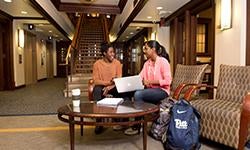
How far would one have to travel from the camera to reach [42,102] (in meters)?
5.64

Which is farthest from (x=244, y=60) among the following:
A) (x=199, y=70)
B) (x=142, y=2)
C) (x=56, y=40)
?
(x=56, y=40)

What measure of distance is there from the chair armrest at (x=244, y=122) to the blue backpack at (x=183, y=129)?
1.42ft

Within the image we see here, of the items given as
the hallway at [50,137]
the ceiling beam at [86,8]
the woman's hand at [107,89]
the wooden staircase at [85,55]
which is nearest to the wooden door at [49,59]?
the wooden staircase at [85,55]

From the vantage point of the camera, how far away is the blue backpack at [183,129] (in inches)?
98.7

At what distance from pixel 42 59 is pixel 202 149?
37.4 feet

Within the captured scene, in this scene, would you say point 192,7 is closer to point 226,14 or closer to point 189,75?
point 226,14

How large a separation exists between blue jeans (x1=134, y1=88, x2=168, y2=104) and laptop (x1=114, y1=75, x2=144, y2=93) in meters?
0.08

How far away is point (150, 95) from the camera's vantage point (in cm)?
314

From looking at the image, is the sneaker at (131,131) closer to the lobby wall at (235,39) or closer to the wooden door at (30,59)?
the lobby wall at (235,39)

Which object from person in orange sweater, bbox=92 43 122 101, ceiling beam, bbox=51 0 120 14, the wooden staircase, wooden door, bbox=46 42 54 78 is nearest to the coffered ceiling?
ceiling beam, bbox=51 0 120 14

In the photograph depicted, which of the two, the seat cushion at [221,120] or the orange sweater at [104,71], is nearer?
the seat cushion at [221,120]

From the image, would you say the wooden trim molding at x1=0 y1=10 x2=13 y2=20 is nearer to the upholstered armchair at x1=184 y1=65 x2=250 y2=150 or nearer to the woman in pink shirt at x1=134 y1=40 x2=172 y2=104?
the woman in pink shirt at x1=134 y1=40 x2=172 y2=104

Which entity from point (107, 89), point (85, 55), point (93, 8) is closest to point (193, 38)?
point (93, 8)

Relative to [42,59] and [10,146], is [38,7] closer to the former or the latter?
[10,146]
